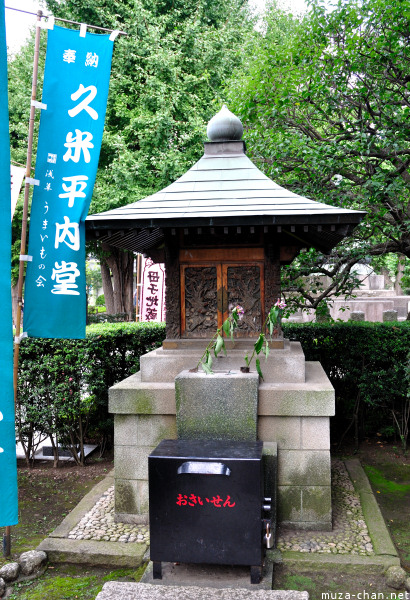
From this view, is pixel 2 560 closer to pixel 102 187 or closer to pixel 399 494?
pixel 399 494

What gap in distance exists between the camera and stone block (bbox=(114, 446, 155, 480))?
5.39 m

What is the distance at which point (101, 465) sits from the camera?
7.68 meters

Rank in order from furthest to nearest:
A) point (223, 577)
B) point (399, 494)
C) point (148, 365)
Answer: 1. point (399, 494)
2. point (148, 365)
3. point (223, 577)

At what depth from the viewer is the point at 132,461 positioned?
541 cm

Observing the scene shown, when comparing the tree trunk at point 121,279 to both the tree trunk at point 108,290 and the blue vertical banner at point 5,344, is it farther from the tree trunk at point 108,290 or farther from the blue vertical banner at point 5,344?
the blue vertical banner at point 5,344

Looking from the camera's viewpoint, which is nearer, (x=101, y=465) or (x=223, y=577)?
(x=223, y=577)

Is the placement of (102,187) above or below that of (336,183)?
above

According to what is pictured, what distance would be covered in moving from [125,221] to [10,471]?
2.65 metres

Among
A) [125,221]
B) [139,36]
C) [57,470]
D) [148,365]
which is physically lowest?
[57,470]

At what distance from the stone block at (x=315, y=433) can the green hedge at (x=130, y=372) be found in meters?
2.32

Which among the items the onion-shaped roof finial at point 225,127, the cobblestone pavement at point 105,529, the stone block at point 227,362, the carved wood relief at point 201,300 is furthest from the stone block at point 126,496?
the onion-shaped roof finial at point 225,127

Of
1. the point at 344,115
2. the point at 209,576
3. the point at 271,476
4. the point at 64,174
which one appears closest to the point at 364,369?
the point at 271,476

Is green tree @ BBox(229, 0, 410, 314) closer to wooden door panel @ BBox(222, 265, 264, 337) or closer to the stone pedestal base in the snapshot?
wooden door panel @ BBox(222, 265, 264, 337)

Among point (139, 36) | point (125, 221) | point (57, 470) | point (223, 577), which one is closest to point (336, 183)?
point (125, 221)
